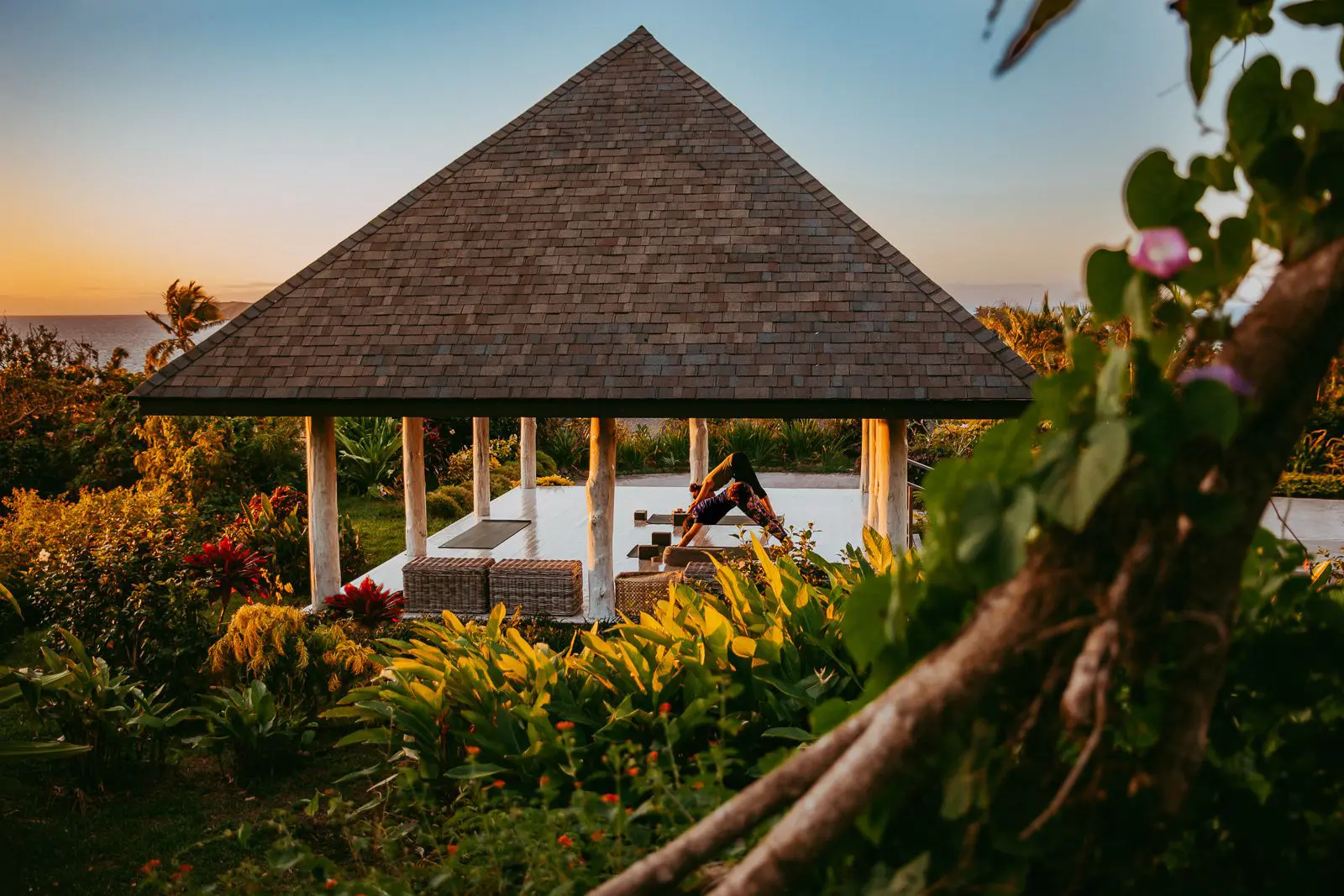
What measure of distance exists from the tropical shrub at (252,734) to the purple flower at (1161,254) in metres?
6.50

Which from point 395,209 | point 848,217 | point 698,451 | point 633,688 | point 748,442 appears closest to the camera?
point 633,688

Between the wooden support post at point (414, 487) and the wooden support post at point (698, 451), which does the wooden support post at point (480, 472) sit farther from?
the wooden support post at point (698, 451)

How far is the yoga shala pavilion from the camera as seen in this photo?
8.91 meters

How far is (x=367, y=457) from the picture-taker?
19.0m

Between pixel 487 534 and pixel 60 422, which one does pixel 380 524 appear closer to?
pixel 487 534

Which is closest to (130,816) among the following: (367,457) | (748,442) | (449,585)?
(449,585)

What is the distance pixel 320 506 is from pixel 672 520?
549cm

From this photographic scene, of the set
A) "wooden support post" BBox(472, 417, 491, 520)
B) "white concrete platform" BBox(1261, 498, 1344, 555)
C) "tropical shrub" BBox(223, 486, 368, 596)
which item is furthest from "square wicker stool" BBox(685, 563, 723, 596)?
"white concrete platform" BBox(1261, 498, 1344, 555)

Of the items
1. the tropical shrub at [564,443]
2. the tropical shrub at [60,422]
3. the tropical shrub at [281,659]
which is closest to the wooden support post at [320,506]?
the tropical shrub at [281,659]

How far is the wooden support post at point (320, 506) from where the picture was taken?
9906 mm

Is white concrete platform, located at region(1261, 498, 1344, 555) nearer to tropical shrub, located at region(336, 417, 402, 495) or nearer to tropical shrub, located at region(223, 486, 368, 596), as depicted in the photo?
tropical shrub, located at region(223, 486, 368, 596)

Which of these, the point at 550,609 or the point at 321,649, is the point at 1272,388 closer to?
the point at 321,649

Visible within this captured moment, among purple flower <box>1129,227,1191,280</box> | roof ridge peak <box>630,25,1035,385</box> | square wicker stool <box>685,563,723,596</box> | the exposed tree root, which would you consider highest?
roof ridge peak <box>630,25,1035,385</box>

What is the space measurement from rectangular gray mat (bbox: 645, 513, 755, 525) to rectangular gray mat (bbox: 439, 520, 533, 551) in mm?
1891
